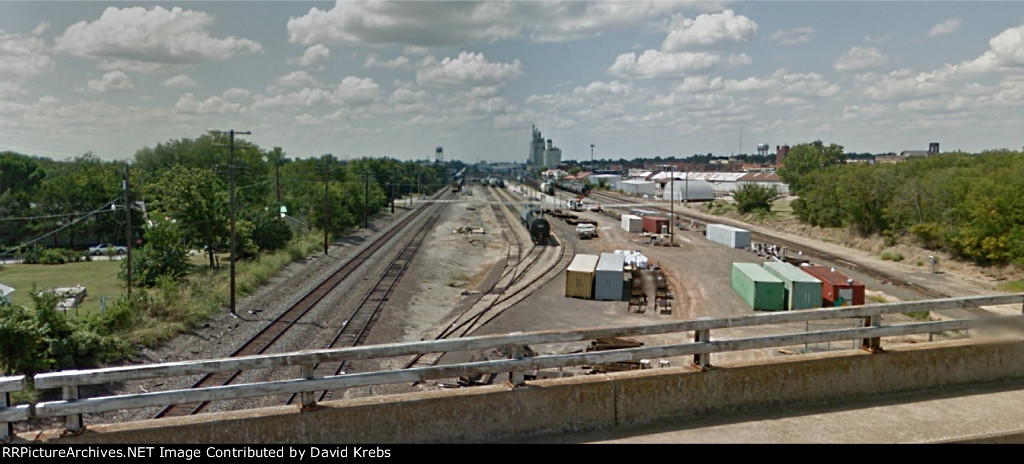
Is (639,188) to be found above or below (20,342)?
above

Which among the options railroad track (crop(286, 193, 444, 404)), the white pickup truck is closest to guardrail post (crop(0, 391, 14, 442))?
railroad track (crop(286, 193, 444, 404))

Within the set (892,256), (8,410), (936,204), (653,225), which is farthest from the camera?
(653,225)

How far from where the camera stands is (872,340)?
262 inches

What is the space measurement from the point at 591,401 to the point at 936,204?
58.9m

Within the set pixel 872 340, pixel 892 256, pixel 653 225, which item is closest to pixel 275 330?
pixel 872 340

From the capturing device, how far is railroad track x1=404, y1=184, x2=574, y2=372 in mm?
27359

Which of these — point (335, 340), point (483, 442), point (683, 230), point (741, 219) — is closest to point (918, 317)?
point (335, 340)

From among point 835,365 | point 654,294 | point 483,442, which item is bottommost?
point 654,294

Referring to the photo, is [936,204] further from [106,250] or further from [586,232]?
[106,250]

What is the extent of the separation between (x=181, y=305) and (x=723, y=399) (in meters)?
26.6

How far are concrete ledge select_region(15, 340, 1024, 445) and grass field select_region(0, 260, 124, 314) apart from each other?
32.1 m

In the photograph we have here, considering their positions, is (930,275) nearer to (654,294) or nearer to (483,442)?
(654,294)

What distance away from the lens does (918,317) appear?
Result: 30984 mm

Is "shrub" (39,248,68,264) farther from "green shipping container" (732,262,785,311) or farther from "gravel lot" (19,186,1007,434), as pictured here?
"green shipping container" (732,262,785,311)
